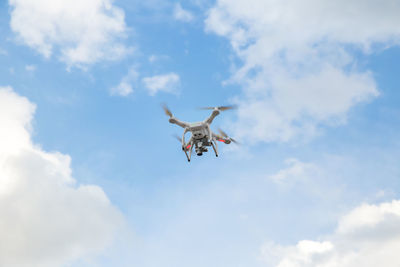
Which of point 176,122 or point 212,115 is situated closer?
point 212,115

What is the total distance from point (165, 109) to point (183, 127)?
520cm

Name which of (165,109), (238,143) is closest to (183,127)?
(165,109)

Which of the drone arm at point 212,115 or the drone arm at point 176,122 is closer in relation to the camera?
the drone arm at point 212,115

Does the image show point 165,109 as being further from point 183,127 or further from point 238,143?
→ point 238,143

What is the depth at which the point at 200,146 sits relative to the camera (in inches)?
3506

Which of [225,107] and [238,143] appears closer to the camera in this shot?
[225,107]

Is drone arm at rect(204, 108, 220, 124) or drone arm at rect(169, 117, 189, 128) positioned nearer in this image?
drone arm at rect(204, 108, 220, 124)

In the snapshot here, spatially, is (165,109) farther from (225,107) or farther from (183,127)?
(225,107)

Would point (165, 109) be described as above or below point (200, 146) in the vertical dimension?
above

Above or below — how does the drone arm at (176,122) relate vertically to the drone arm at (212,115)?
above

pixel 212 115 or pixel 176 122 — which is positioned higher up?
pixel 176 122

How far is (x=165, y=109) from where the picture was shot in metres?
92.4

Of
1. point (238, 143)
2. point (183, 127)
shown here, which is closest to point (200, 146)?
point (183, 127)

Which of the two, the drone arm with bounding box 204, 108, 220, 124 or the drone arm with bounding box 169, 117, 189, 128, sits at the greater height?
the drone arm with bounding box 169, 117, 189, 128
